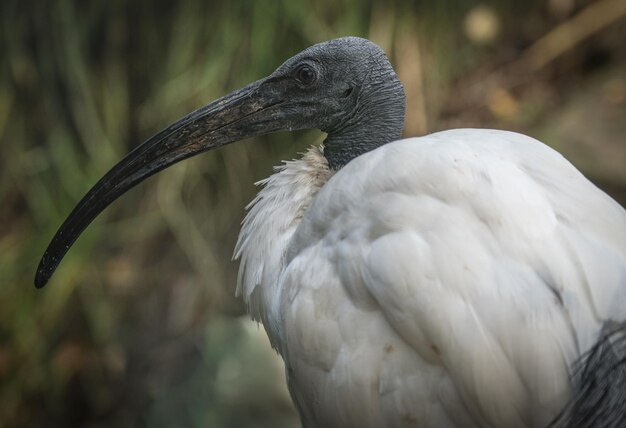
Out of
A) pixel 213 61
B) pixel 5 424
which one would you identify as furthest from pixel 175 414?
pixel 213 61

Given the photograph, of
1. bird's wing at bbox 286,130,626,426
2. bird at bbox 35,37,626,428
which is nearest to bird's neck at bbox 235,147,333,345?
bird at bbox 35,37,626,428

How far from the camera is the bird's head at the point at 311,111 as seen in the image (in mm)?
2977

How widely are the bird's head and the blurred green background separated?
2056mm

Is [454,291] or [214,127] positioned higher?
[214,127]

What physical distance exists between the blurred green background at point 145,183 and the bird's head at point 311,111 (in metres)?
2.06

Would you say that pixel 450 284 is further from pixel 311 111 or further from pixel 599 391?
pixel 311 111

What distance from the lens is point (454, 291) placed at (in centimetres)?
230

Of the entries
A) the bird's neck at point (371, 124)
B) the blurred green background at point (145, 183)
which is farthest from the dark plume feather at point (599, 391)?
the blurred green background at point (145, 183)

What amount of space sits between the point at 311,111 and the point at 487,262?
935 mm

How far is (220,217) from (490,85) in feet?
6.08

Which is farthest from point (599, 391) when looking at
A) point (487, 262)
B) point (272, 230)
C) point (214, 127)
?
point (214, 127)

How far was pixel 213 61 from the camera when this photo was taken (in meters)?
5.24

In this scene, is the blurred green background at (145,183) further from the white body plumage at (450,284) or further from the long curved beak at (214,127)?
the white body plumage at (450,284)

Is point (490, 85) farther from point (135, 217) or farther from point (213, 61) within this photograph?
point (135, 217)
